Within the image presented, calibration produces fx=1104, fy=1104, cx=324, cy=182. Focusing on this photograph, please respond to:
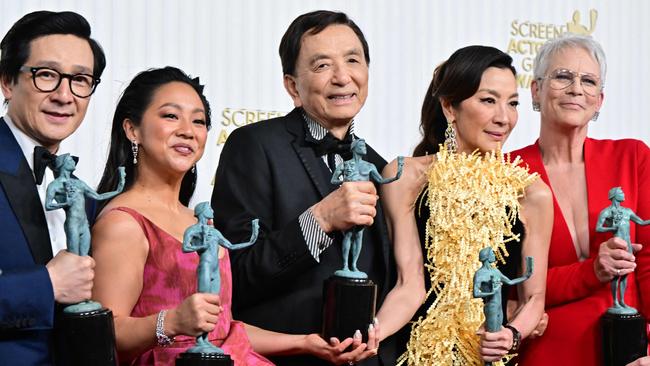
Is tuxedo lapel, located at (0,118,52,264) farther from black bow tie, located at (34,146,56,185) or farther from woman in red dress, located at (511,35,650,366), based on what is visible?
woman in red dress, located at (511,35,650,366)

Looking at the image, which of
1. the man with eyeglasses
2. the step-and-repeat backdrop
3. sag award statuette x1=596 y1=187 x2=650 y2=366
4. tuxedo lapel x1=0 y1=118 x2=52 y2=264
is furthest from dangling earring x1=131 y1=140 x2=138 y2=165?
sag award statuette x1=596 y1=187 x2=650 y2=366

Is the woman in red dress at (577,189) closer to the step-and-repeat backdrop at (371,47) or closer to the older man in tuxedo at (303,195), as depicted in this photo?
the older man in tuxedo at (303,195)

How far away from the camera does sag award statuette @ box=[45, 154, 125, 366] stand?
6.57 ft

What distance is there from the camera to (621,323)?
2607 mm

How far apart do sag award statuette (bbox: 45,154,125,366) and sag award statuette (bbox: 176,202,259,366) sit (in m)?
0.15

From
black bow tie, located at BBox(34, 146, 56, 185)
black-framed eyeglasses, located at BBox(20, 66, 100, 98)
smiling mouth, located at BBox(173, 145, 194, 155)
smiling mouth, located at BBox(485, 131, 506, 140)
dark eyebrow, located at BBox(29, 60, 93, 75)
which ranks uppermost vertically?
dark eyebrow, located at BBox(29, 60, 93, 75)

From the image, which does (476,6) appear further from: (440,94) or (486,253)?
(486,253)

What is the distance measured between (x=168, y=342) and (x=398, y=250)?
739mm

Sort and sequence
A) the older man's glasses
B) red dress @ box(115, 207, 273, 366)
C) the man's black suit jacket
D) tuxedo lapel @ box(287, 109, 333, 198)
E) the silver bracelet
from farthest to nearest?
the older man's glasses → tuxedo lapel @ box(287, 109, 333, 198) → the man's black suit jacket → red dress @ box(115, 207, 273, 366) → the silver bracelet

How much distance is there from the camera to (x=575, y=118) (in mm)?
2924

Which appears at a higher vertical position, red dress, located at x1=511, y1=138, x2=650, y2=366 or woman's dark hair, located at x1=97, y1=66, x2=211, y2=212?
woman's dark hair, located at x1=97, y1=66, x2=211, y2=212

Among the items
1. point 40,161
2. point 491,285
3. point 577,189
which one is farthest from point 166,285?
point 577,189

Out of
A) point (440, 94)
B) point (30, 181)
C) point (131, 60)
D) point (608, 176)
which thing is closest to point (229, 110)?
point (131, 60)

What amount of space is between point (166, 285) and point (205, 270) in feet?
0.56
